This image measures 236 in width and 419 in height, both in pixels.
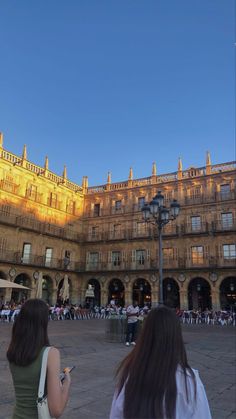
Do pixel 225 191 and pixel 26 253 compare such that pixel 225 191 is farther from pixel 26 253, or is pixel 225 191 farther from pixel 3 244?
pixel 3 244

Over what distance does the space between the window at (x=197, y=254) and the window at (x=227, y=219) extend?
289cm

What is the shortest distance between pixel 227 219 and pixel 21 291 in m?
19.1

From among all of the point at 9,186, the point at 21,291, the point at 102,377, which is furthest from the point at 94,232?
the point at 102,377

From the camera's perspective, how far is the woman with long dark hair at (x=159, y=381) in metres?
1.59

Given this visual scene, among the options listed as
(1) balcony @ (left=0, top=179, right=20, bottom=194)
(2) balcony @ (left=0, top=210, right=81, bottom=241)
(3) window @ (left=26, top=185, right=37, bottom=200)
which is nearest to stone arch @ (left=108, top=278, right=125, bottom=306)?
(2) balcony @ (left=0, top=210, right=81, bottom=241)

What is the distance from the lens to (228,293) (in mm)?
30203

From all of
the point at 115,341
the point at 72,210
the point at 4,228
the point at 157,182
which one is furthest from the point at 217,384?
the point at 72,210

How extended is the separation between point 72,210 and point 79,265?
5.85 m

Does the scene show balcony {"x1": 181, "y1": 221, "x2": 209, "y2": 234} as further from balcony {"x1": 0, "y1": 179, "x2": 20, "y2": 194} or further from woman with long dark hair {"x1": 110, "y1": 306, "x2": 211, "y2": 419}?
woman with long dark hair {"x1": 110, "y1": 306, "x2": 211, "y2": 419}

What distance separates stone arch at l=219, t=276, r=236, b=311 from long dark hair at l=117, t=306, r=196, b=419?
2941cm

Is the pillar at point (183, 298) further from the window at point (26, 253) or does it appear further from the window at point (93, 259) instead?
the window at point (26, 253)

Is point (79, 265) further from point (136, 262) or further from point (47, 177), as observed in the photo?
point (47, 177)

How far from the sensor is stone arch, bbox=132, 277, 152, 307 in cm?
3328

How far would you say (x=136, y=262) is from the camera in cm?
3297
